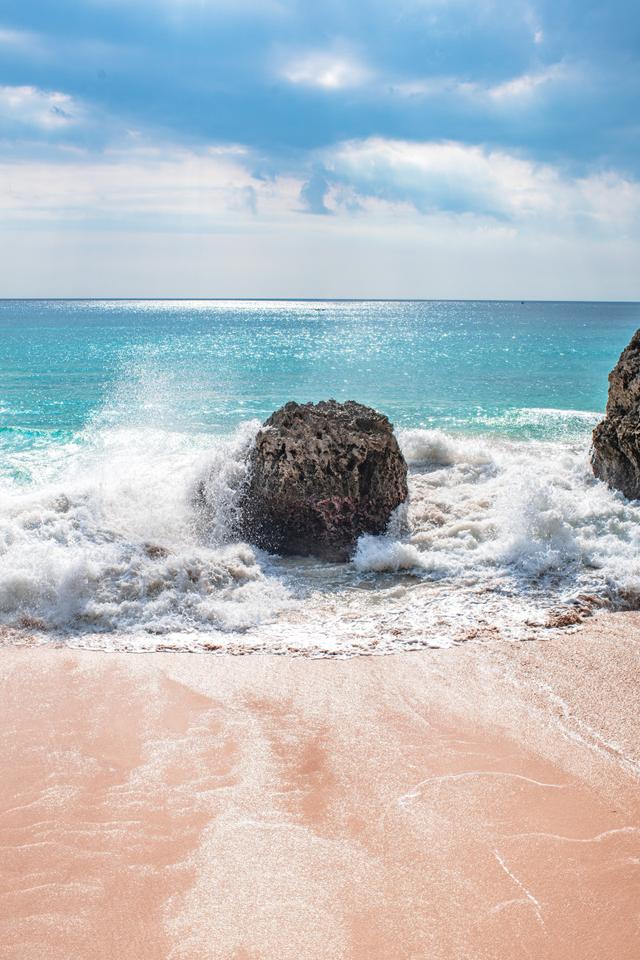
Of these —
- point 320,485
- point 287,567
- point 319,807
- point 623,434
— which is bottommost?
point 319,807

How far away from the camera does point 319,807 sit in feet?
11.3

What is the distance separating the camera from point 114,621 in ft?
18.8

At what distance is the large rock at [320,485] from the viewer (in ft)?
25.4

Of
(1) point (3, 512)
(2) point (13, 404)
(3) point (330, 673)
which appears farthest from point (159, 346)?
(3) point (330, 673)

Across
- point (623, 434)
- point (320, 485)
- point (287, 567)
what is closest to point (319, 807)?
point (287, 567)

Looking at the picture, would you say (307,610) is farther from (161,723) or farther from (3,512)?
(3,512)

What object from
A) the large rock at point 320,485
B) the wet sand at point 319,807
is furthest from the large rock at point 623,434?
the wet sand at point 319,807

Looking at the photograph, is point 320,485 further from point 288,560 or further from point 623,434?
point 623,434

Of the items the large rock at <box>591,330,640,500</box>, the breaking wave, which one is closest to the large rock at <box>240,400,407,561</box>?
the breaking wave

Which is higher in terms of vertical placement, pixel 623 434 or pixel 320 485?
pixel 623 434

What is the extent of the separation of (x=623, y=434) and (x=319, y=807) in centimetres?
700

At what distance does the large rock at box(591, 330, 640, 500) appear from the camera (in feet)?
28.3

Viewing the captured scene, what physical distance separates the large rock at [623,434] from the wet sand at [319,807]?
4.25 metres

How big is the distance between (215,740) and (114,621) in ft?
6.89
